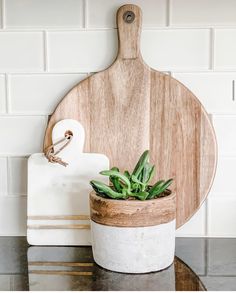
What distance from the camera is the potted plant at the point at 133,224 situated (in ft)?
2.52

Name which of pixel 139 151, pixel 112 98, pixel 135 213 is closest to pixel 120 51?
pixel 112 98

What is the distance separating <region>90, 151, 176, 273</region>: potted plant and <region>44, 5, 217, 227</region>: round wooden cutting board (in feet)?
0.46

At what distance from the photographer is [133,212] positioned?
2.51ft

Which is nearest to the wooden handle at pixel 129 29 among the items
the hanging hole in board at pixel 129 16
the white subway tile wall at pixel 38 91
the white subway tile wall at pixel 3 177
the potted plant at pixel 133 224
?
the hanging hole in board at pixel 129 16

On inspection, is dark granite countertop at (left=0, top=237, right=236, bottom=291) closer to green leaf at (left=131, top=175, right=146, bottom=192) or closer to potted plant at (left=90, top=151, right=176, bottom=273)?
potted plant at (left=90, top=151, right=176, bottom=273)

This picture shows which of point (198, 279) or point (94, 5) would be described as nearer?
point (198, 279)

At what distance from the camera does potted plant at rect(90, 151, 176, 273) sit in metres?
0.77

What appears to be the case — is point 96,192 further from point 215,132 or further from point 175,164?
point 215,132

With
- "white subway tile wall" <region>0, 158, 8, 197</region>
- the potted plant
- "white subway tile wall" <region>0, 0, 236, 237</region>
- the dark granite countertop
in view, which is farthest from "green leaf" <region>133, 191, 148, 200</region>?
"white subway tile wall" <region>0, 158, 8, 197</region>

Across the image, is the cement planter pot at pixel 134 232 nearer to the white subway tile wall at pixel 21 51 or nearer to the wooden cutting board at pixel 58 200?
the wooden cutting board at pixel 58 200

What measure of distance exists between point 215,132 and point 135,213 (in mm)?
309

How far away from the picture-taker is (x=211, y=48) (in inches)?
37.6

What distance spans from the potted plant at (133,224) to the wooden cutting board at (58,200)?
0.43 feet

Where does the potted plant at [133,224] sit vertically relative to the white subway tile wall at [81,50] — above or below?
below
